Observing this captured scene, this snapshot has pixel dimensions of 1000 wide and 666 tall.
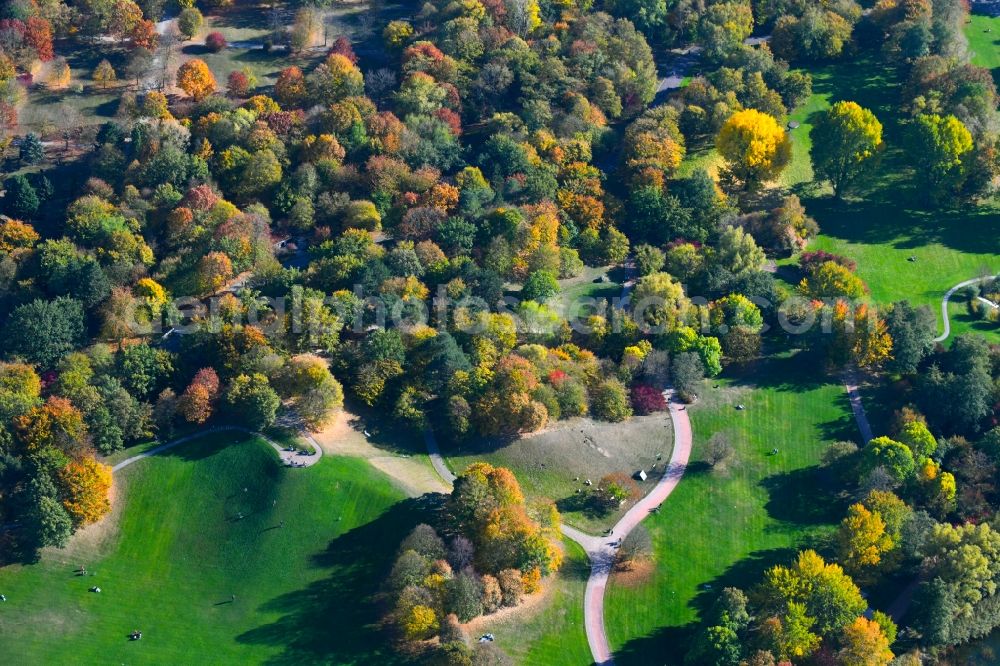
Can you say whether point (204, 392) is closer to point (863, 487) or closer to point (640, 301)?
point (640, 301)

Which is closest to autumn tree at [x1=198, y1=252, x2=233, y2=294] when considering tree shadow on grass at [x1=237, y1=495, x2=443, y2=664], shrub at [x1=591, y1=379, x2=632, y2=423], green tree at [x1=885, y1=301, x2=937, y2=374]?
tree shadow on grass at [x1=237, y1=495, x2=443, y2=664]

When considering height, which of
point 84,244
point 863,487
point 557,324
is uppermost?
point 84,244

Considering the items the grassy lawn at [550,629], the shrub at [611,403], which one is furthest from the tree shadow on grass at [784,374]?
the grassy lawn at [550,629]

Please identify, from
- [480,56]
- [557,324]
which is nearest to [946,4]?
[480,56]

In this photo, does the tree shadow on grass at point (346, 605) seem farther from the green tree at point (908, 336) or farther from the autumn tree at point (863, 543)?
the green tree at point (908, 336)

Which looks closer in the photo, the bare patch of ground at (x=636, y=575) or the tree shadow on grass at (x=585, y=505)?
the bare patch of ground at (x=636, y=575)

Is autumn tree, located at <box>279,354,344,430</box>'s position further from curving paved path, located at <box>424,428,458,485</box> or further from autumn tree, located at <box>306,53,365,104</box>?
autumn tree, located at <box>306,53,365,104</box>
